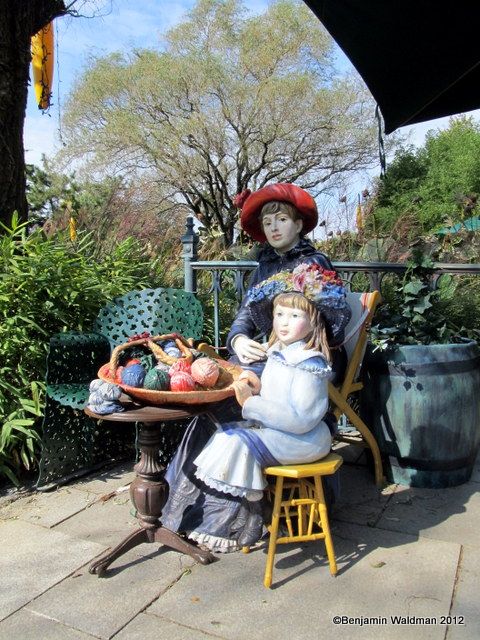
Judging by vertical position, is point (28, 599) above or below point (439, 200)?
below

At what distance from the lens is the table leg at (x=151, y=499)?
8.19ft

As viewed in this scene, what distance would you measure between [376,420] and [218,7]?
27835mm

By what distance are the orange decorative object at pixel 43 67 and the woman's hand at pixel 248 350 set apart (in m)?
4.23

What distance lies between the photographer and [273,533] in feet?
7.56

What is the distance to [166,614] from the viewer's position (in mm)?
2131

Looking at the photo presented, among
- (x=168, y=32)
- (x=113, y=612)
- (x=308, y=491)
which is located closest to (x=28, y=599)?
(x=113, y=612)

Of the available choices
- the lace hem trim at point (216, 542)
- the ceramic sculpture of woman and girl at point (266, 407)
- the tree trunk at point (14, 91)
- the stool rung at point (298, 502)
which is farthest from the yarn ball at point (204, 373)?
the tree trunk at point (14, 91)

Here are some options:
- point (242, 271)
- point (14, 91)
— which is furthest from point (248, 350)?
point (14, 91)

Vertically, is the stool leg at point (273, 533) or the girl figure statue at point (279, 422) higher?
the girl figure statue at point (279, 422)

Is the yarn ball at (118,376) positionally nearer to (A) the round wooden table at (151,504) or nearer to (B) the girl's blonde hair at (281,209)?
(A) the round wooden table at (151,504)

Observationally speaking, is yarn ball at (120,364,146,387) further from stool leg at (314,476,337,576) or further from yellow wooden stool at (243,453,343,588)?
stool leg at (314,476,337,576)

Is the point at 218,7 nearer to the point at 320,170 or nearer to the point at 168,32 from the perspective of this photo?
the point at 168,32

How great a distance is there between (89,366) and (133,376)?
1.31 m

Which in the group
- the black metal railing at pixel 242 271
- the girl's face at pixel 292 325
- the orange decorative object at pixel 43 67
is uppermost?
the orange decorative object at pixel 43 67
